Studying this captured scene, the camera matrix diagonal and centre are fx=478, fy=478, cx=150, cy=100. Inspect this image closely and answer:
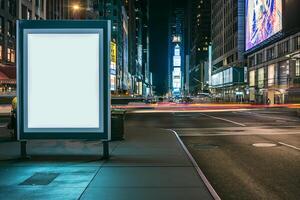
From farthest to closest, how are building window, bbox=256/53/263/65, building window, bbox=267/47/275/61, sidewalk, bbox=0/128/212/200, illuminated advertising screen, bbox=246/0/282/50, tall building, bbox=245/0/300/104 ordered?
building window, bbox=256/53/263/65 < building window, bbox=267/47/275/61 < illuminated advertising screen, bbox=246/0/282/50 < tall building, bbox=245/0/300/104 < sidewalk, bbox=0/128/212/200

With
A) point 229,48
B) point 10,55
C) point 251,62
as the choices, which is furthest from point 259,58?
point 10,55

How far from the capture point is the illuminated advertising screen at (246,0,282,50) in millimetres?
74938

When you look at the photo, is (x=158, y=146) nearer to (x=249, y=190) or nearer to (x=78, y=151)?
(x=78, y=151)

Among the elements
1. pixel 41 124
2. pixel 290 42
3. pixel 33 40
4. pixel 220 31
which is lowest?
pixel 41 124

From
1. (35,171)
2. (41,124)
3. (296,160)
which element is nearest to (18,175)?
(35,171)

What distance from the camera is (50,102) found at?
37.4ft

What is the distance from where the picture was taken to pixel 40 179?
29.3 ft

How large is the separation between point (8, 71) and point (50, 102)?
44.5 metres

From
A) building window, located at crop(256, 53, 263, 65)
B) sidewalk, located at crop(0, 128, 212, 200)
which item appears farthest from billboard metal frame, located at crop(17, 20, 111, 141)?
building window, located at crop(256, 53, 263, 65)

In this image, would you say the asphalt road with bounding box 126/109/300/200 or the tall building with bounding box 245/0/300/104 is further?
the tall building with bounding box 245/0/300/104

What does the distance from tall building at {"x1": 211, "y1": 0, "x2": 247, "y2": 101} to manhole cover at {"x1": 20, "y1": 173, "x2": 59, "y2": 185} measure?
104m

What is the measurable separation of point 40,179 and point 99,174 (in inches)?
45.5

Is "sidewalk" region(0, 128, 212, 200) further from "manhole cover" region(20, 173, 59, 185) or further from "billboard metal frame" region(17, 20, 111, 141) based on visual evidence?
"billboard metal frame" region(17, 20, 111, 141)

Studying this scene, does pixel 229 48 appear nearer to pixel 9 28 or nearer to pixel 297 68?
pixel 297 68
